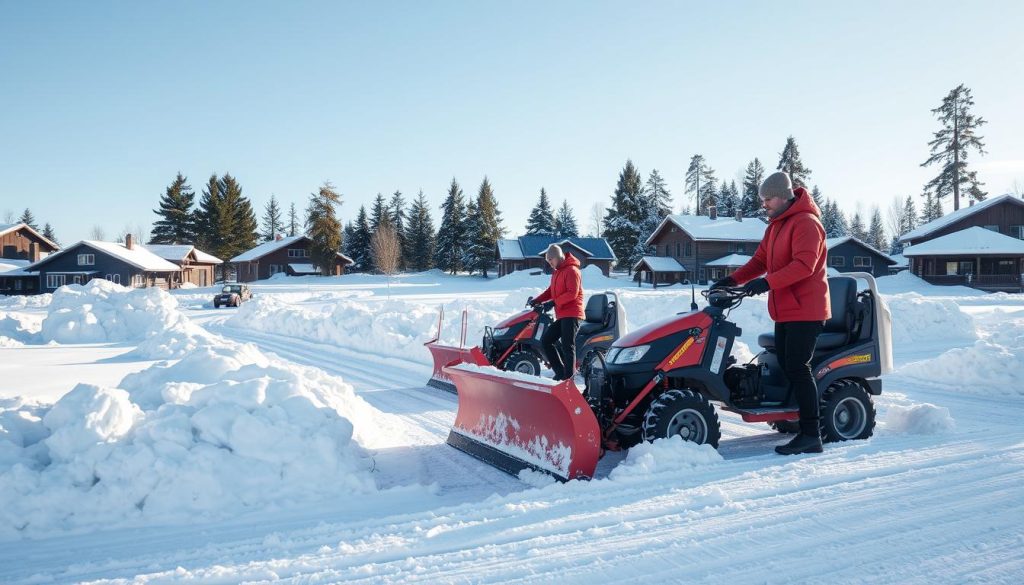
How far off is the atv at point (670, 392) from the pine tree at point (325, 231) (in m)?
Answer: 61.4

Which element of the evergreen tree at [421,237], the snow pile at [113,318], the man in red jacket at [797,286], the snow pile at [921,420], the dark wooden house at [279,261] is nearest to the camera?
the man in red jacket at [797,286]

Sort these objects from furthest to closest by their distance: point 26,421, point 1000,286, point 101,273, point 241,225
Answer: point 241,225
point 101,273
point 1000,286
point 26,421

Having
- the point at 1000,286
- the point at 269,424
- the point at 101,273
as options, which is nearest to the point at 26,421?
the point at 269,424

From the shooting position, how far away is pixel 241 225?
2849 inches

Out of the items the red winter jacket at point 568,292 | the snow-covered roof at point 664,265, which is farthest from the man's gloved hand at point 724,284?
the snow-covered roof at point 664,265

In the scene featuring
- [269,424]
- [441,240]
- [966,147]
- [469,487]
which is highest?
[966,147]

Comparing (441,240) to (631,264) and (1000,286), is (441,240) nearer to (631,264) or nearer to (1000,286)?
(631,264)

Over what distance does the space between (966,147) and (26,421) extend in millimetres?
64132

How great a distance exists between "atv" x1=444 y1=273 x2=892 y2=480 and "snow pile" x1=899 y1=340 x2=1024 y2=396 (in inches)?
125

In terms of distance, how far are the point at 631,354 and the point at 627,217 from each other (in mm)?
60617

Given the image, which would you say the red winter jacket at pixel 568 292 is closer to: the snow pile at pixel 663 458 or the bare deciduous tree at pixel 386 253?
the snow pile at pixel 663 458

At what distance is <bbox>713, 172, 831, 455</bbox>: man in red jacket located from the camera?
4758 millimetres

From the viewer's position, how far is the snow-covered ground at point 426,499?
10.4 feet

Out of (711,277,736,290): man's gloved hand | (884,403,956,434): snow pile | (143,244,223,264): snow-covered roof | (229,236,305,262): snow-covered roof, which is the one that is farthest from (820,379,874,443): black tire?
(229,236,305,262): snow-covered roof
